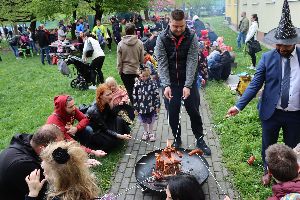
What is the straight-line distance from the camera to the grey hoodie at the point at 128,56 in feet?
25.6

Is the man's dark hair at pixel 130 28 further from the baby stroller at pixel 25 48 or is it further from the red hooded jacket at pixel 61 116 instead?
the baby stroller at pixel 25 48

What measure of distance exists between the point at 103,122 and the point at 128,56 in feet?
7.23

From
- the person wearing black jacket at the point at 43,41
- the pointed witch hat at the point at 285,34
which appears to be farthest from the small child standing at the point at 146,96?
the person wearing black jacket at the point at 43,41

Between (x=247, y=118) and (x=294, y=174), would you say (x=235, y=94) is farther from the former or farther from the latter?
(x=294, y=174)

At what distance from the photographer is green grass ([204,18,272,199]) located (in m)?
4.83

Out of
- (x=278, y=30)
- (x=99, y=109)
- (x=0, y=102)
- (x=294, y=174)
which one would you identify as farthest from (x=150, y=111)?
(x=0, y=102)

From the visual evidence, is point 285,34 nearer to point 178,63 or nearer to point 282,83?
point 282,83

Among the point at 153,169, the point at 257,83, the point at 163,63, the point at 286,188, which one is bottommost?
the point at 153,169

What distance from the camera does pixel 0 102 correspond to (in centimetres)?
1099

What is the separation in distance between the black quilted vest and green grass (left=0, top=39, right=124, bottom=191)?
1899 millimetres

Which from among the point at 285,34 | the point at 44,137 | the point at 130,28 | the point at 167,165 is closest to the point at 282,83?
the point at 285,34

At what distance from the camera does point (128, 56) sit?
7.82 m

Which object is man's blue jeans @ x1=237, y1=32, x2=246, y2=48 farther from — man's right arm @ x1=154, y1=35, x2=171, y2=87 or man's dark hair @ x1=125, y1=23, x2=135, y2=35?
man's right arm @ x1=154, y1=35, x2=171, y2=87

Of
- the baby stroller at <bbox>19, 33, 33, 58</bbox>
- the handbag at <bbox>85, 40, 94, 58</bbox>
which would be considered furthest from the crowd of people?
the baby stroller at <bbox>19, 33, 33, 58</bbox>
